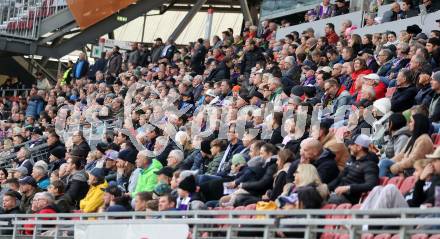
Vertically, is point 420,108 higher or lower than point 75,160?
higher

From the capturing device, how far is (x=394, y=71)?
1530 centimetres

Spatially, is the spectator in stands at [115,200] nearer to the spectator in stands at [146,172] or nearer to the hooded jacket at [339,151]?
the spectator in stands at [146,172]

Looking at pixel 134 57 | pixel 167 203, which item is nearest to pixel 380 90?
→ pixel 167 203

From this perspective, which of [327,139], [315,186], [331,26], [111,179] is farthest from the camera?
[331,26]

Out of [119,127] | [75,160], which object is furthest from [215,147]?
[119,127]

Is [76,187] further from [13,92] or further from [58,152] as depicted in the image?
[13,92]

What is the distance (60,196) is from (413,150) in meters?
6.59

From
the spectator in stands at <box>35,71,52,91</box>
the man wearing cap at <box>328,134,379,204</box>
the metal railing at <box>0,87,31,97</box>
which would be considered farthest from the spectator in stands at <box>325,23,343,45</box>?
the metal railing at <box>0,87,31,97</box>

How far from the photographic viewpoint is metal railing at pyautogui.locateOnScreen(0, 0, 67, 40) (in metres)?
29.3

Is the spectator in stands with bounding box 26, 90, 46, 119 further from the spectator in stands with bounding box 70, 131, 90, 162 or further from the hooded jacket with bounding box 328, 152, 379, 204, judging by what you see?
the hooded jacket with bounding box 328, 152, 379, 204

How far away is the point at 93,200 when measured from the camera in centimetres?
1480

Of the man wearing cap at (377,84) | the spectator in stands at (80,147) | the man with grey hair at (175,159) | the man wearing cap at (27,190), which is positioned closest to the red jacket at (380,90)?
the man wearing cap at (377,84)

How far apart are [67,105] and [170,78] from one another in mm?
3231

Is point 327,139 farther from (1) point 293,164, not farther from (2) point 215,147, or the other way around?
(2) point 215,147
